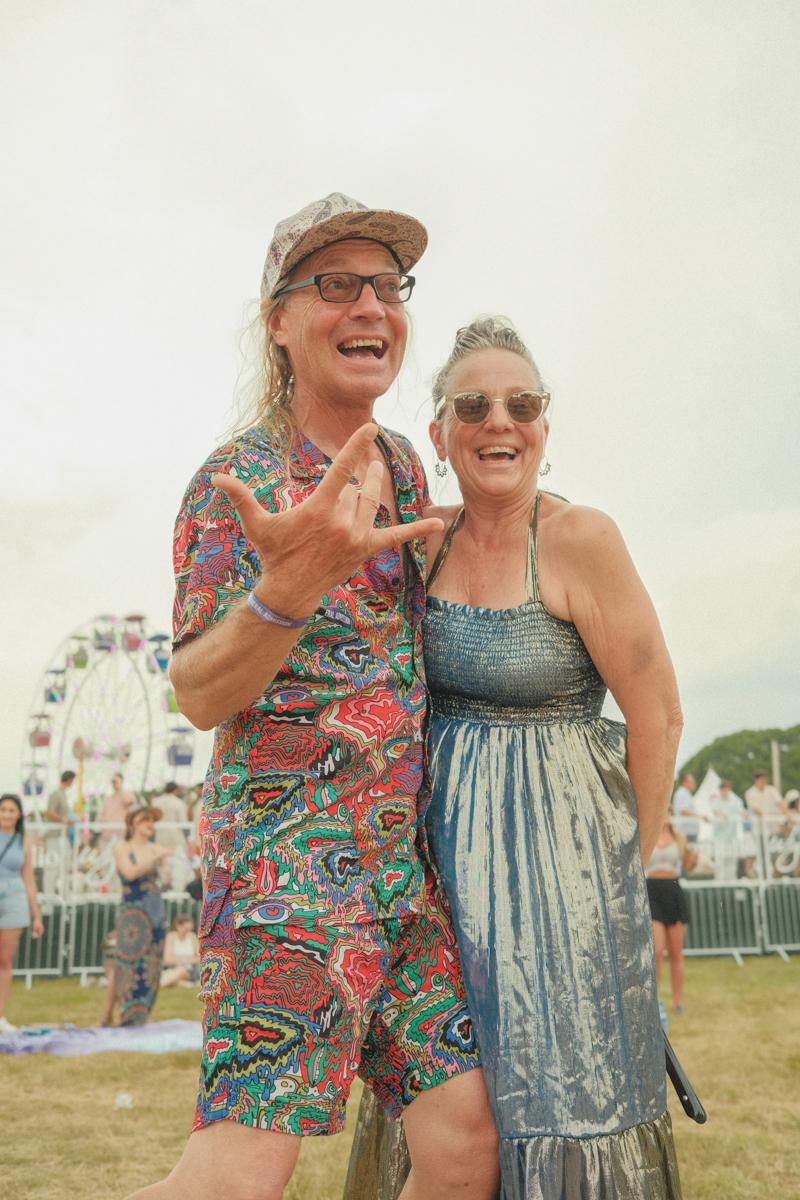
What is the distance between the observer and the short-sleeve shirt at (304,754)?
2.41 m

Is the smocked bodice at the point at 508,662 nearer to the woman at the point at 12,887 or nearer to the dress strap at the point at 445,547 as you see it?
the dress strap at the point at 445,547

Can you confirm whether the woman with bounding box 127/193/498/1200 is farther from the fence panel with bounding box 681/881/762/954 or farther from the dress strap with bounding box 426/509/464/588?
the fence panel with bounding box 681/881/762/954

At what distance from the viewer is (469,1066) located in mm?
2572

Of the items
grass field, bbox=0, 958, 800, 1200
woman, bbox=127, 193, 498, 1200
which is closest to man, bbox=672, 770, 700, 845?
grass field, bbox=0, 958, 800, 1200

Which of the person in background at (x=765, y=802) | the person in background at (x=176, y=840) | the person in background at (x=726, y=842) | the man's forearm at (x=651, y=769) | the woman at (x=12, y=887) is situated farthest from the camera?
the person in background at (x=765, y=802)

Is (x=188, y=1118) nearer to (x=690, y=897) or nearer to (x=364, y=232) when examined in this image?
(x=364, y=232)

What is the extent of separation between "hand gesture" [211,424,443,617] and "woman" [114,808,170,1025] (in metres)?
8.23

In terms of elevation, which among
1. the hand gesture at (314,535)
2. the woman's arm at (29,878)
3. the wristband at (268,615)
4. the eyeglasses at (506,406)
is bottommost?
the woman's arm at (29,878)

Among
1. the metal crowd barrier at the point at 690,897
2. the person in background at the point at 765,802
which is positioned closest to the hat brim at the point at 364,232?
the metal crowd barrier at the point at 690,897

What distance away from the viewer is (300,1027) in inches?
92.8

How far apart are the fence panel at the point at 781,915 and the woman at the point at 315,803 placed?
40.8ft

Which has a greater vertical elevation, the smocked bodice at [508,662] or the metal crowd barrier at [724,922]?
the smocked bodice at [508,662]

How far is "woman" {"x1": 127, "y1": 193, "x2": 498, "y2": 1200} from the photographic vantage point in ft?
7.40

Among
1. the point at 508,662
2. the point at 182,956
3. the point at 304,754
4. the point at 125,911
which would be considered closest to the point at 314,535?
the point at 304,754
